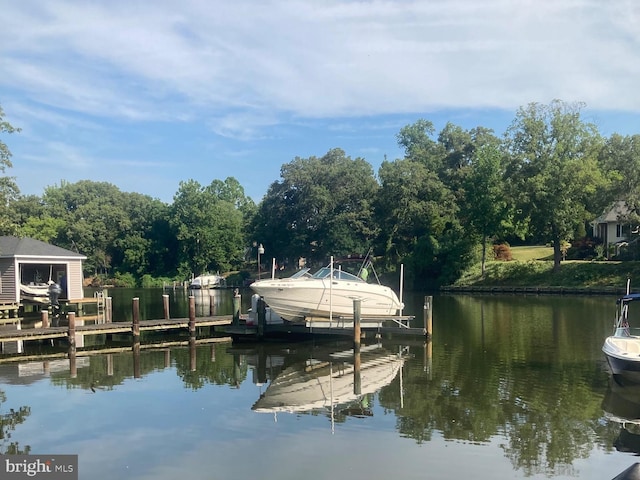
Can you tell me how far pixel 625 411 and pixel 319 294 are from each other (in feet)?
35.9

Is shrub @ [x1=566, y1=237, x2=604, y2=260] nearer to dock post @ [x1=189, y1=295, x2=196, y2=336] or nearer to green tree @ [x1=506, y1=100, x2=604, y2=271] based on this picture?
green tree @ [x1=506, y1=100, x2=604, y2=271]

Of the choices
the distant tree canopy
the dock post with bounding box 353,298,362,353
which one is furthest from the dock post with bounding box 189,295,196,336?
the distant tree canopy

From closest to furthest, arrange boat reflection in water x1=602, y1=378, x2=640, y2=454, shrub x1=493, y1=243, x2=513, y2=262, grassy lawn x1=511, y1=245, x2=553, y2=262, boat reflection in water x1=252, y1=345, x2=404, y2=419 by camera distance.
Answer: boat reflection in water x1=602, y1=378, x2=640, y2=454 → boat reflection in water x1=252, y1=345, x2=404, y2=419 → grassy lawn x1=511, y1=245, x2=553, y2=262 → shrub x1=493, y1=243, x2=513, y2=262

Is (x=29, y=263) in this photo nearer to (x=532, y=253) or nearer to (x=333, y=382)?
(x=333, y=382)

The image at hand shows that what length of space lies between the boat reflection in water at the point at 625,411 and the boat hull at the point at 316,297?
9.24m

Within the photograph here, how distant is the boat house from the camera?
30906mm

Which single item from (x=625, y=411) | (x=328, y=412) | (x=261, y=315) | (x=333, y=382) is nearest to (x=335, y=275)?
(x=261, y=315)

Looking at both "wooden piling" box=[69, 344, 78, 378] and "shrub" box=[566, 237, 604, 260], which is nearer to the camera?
"wooden piling" box=[69, 344, 78, 378]

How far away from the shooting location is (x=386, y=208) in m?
62.0

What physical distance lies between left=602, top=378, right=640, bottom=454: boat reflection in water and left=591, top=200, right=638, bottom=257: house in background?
39637mm

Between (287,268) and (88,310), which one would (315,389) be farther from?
(287,268)

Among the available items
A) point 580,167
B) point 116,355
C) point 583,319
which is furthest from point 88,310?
point 580,167

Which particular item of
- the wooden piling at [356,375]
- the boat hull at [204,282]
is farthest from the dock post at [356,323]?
the boat hull at [204,282]

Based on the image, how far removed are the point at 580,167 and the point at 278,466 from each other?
1830 inches
